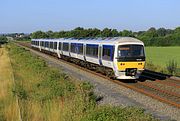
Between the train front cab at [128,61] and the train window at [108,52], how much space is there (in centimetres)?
63

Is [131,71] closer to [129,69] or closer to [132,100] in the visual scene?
[129,69]

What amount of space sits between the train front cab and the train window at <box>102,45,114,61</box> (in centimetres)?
63

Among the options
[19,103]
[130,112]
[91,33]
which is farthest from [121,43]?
[91,33]

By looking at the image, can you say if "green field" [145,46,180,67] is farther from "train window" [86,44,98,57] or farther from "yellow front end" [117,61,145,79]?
"yellow front end" [117,61,145,79]

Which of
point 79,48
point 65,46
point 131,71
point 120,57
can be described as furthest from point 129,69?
point 65,46

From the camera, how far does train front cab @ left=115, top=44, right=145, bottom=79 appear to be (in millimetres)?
21969

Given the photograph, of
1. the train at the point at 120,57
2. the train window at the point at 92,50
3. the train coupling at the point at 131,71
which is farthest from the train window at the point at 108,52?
the train window at the point at 92,50

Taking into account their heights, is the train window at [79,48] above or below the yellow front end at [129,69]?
above

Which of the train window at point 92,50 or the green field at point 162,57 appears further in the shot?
the green field at point 162,57

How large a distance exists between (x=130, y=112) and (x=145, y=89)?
8919 millimetres

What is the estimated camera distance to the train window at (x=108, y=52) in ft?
74.7

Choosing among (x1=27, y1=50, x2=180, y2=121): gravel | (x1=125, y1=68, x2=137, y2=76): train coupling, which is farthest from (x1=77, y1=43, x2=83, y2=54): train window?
(x1=125, y1=68, x2=137, y2=76): train coupling

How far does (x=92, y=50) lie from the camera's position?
27938 mm

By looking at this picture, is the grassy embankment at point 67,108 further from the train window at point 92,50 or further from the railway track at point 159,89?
the train window at point 92,50
